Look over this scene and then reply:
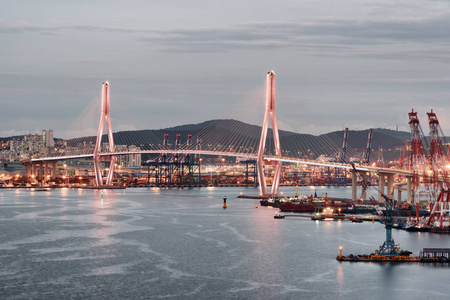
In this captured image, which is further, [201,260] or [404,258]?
[201,260]

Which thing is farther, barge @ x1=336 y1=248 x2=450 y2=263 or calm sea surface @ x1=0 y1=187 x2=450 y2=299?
barge @ x1=336 y1=248 x2=450 y2=263

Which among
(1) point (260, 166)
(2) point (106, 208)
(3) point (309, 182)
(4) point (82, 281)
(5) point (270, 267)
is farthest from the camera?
(3) point (309, 182)

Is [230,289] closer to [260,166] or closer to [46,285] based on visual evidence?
[46,285]

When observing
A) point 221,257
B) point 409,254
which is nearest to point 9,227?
point 221,257

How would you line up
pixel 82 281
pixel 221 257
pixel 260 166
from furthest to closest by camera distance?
pixel 260 166 < pixel 221 257 < pixel 82 281

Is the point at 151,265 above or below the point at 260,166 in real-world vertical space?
below

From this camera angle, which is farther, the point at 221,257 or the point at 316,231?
the point at 316,231

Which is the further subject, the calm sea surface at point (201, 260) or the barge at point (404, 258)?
the barge at point (404, 258)

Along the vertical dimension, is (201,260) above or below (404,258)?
below
